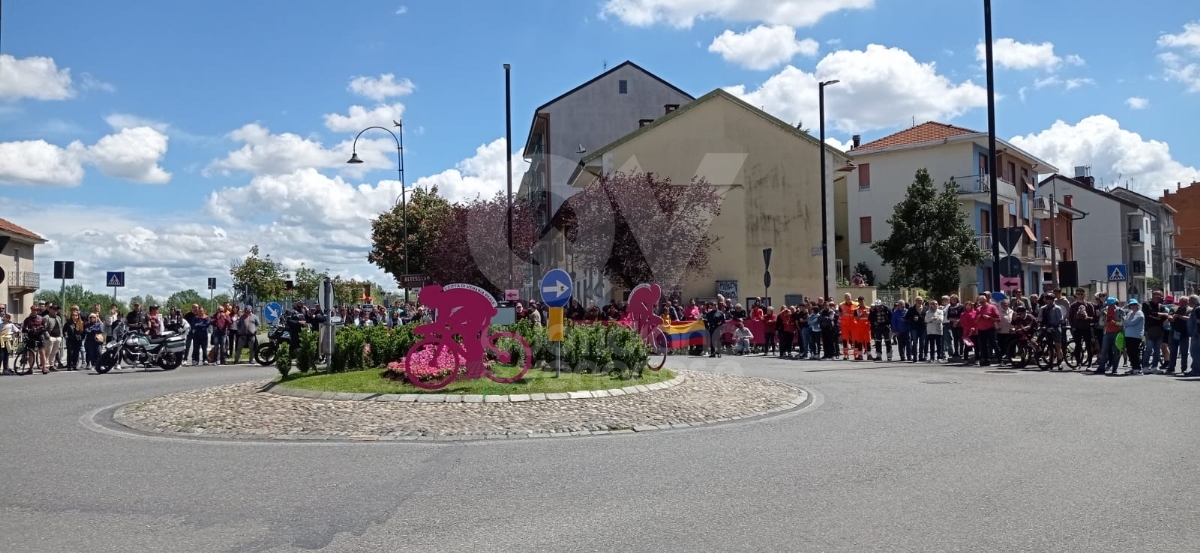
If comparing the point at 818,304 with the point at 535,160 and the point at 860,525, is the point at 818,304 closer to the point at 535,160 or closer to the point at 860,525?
the point at 860,525

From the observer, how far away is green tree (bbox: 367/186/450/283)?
192ft

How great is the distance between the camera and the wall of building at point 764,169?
40.0m

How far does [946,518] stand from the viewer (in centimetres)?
610

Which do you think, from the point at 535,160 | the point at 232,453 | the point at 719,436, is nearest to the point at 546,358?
the point at 719,436

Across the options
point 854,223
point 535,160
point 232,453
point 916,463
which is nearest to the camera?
point 916,463

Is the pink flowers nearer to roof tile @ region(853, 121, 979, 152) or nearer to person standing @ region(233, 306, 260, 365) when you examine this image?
person standing @ region(233, 306, 260, 365)

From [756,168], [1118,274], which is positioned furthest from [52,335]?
[1118,274]

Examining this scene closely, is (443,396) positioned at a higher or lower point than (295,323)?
lower

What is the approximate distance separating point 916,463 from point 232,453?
6609 millimetres

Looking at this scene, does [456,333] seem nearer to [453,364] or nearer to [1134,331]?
[453,364]

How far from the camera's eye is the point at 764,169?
40.1 meters

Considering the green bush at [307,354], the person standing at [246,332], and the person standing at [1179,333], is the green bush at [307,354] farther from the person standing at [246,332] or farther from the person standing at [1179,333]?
the person standing at [1179,333]

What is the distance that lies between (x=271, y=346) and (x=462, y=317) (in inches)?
462

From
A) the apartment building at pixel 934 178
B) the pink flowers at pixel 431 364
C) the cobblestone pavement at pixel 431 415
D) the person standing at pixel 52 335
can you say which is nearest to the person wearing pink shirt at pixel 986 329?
the cobblestone pavement at pixel 431 415
